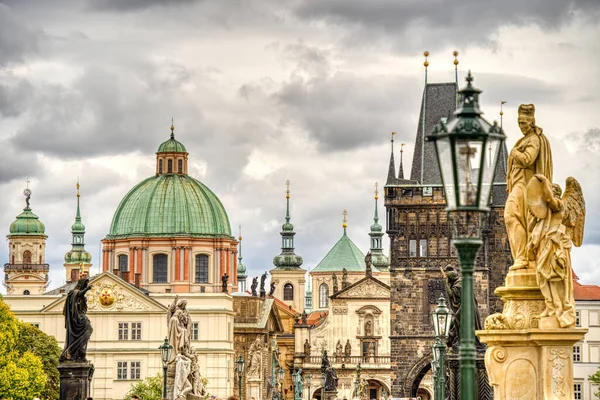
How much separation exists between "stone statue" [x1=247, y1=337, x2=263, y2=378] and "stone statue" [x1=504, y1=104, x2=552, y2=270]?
85980 mm

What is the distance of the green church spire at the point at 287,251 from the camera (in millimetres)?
185750

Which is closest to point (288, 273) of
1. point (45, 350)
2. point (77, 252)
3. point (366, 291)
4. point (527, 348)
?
point (77, 252)

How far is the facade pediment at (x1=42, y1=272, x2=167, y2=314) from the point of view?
97688 millimetres

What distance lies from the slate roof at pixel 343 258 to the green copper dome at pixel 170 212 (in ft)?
211

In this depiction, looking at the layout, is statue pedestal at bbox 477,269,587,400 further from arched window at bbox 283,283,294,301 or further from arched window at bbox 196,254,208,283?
arched window at bbox 283,283,294,301

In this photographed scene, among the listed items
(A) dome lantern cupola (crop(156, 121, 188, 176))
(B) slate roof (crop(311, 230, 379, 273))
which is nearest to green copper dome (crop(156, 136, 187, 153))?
(A) dome lantern cupola (crop(156, 121, 188, 176))

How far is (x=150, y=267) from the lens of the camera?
109625mm

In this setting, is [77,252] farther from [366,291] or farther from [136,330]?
[136,330]

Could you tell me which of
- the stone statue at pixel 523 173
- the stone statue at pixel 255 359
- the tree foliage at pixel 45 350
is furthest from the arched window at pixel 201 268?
the stone statue at pixel 523 173

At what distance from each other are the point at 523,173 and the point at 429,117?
7595cm

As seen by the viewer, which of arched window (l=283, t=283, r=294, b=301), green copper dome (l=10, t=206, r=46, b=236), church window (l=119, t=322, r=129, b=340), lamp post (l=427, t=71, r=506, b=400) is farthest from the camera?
arched window (l=283, t=283, r=294, b=301)

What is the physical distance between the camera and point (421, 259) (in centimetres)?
8750

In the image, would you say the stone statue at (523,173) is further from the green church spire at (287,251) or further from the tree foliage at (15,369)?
the green church spire at (287,251)

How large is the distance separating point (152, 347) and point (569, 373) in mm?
83206
